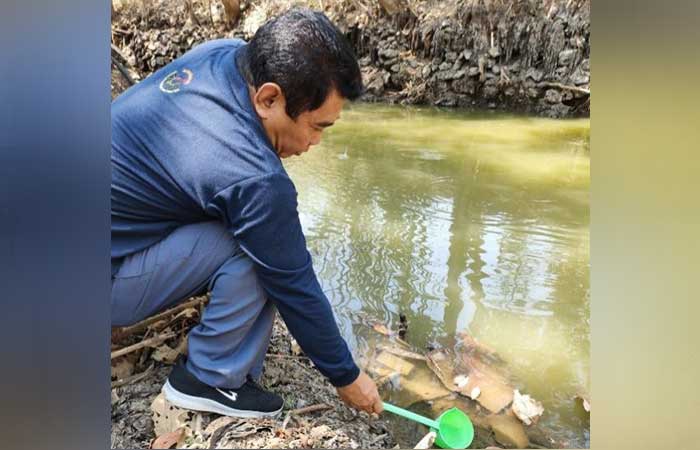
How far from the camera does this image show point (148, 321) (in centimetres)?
195

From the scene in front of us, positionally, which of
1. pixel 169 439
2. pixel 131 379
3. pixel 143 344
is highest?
pixel 143 344

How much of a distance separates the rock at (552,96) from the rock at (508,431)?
1057 mm

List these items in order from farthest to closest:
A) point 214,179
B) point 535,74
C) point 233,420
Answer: point 535,74 < point 233,420 < point 214,179

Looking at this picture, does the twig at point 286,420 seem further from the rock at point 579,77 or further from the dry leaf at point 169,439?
the rock at point 579,77

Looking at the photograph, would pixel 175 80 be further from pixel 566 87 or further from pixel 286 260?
pixel 566 87

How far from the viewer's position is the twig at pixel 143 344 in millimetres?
1946

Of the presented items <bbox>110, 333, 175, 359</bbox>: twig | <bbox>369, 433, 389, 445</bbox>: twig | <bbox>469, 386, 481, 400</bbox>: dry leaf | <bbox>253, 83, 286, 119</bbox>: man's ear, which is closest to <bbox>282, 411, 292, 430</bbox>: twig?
<bbox>369, 433, 389, 445</bbox>: twig

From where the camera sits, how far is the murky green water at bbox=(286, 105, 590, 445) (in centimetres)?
205

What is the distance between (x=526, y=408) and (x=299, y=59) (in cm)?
128

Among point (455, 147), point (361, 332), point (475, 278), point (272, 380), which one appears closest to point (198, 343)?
point (272, 380)

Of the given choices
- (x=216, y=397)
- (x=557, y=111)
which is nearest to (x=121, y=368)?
(x=216, y=397)
